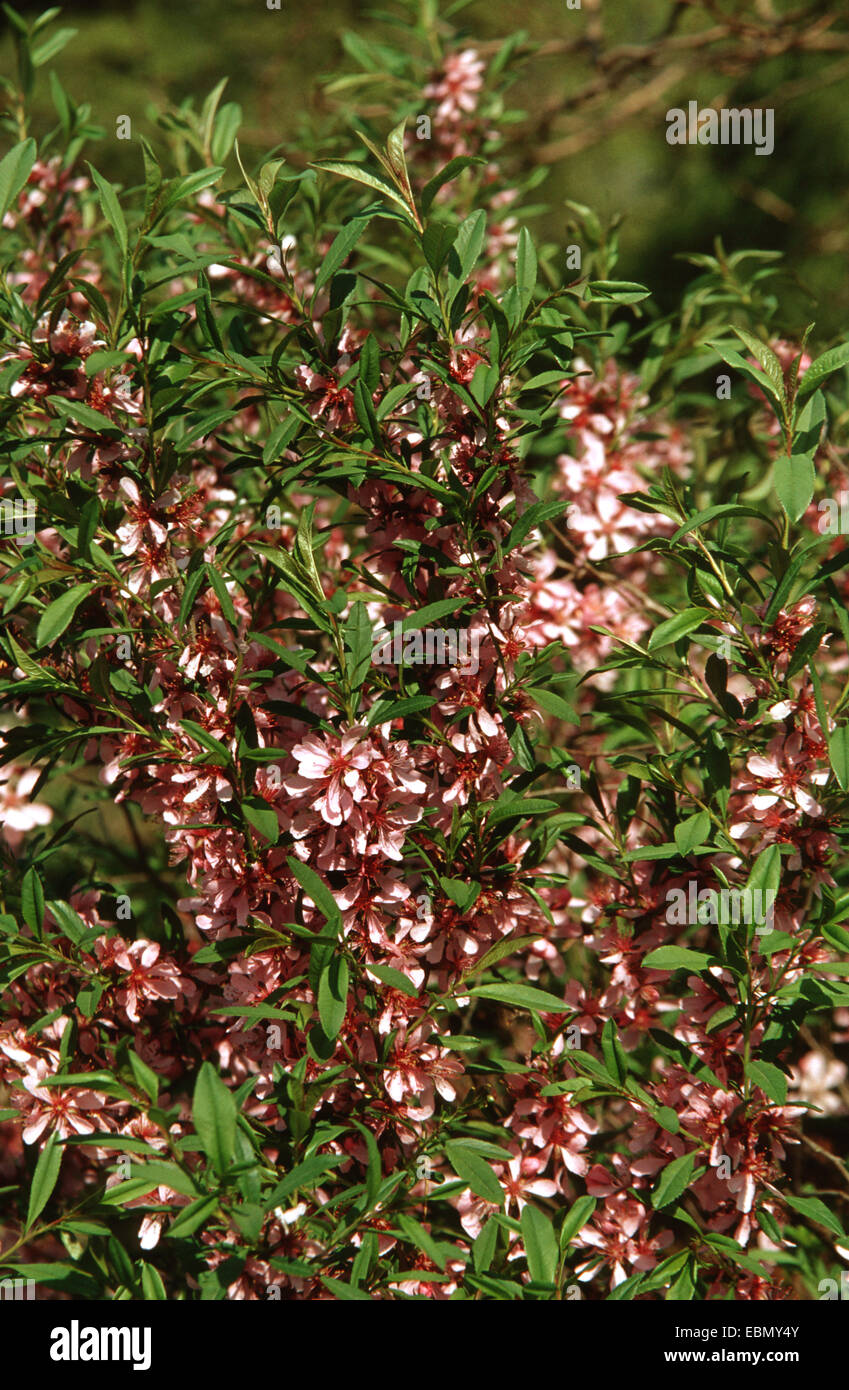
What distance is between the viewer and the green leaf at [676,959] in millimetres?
1448

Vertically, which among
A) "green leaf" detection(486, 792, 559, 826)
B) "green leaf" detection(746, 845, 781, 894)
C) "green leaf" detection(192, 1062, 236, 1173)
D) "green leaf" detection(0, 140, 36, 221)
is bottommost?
"green leaf" detection(192, 1062, 236, 1173)

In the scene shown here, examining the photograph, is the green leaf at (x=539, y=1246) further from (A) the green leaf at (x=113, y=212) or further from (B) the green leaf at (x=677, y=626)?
(A) the green leaf at (x=113, y=212)

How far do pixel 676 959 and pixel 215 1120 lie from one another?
1.94 ft

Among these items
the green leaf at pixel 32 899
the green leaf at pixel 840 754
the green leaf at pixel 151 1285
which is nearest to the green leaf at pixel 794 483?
the green leaf at pixel 840 754

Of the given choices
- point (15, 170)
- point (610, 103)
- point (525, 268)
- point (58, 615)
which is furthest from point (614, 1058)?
point (610, 103)

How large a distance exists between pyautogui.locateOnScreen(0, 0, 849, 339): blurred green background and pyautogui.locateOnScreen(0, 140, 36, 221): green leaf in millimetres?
4172

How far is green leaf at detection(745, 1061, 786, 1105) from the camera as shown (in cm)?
136

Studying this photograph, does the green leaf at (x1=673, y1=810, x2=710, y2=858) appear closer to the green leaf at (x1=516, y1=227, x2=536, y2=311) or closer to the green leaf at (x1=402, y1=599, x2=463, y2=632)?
the green leaf at (x1=402, y1=599, x2=463, y2=632)

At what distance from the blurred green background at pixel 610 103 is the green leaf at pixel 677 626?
14.2ft

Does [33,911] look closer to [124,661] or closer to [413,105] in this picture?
[124,661]

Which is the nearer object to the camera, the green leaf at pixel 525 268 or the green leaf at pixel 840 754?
the green leaf at pixel 840 754

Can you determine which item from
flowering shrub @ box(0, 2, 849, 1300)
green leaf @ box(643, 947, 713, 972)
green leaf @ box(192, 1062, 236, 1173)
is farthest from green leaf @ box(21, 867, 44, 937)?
green leaf @ box(643, 947, 713, 972)
